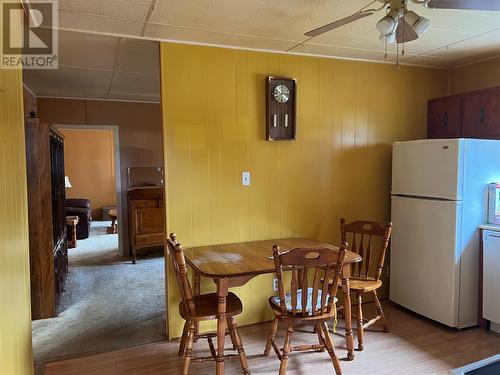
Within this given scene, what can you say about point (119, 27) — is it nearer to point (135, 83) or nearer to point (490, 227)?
point (135, 83)

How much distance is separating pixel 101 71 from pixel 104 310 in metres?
2.39

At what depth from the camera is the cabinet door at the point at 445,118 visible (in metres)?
3.48

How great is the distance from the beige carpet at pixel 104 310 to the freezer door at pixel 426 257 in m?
2.19

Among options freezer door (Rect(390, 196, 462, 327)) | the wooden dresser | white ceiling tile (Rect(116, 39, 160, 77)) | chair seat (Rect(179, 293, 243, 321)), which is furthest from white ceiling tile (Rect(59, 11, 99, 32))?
the wooden dresser

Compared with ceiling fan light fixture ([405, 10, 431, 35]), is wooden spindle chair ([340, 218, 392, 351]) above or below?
below

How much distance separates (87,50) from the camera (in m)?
3.02

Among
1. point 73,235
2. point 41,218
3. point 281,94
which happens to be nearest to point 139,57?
point 281,94

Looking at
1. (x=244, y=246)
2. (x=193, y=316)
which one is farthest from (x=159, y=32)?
(x=193, y=316)

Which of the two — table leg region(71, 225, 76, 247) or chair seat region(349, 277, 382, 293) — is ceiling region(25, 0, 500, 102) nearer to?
chair seat region(349, 277, 382, 293)

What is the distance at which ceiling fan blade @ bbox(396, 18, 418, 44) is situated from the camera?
1940 mm

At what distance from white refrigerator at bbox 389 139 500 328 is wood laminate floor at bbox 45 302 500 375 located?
235 mm

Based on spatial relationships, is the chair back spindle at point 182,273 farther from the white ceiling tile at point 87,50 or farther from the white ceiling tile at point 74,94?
the white ceiling tile at point 74,94

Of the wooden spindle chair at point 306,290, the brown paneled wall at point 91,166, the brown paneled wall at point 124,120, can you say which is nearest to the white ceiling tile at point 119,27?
the wooden spindle chair at point 306,290

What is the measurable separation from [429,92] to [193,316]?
10.6 feet
